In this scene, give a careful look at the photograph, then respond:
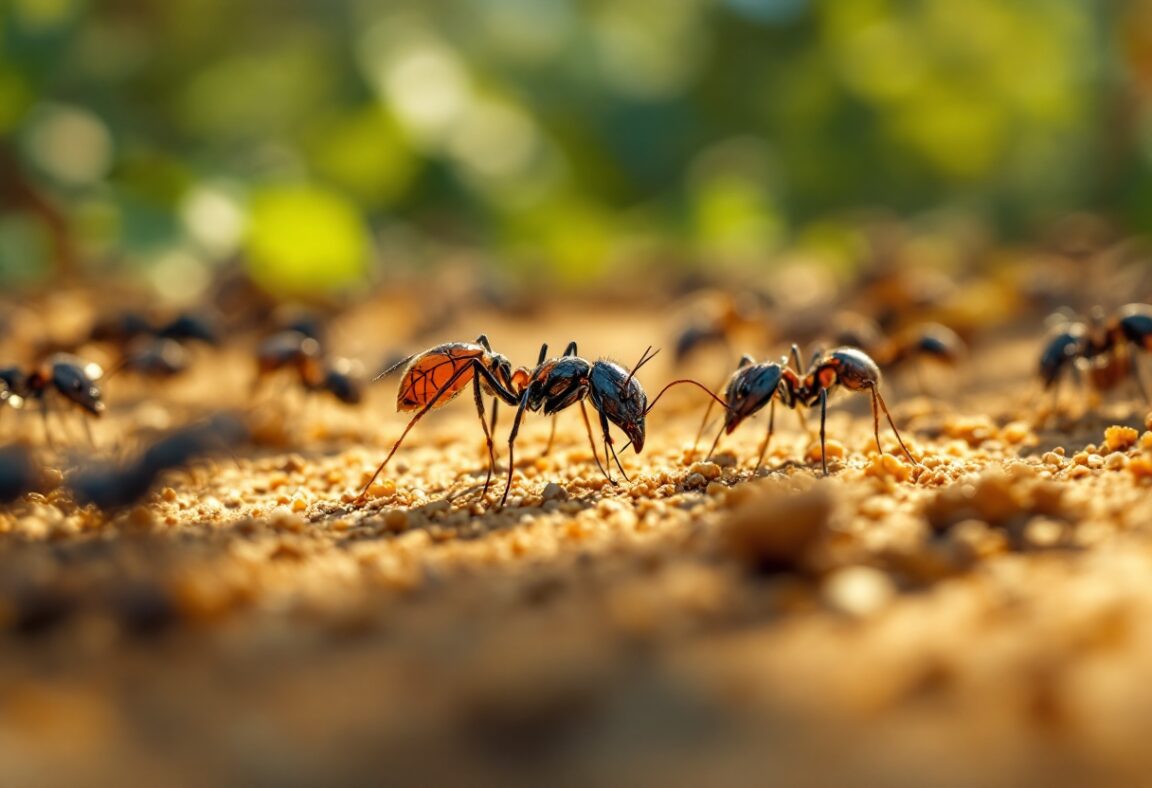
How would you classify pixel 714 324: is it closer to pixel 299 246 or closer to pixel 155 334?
pixel 155 334

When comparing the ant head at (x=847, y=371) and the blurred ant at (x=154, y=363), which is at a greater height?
the blurred ant at (x=154, y=363)

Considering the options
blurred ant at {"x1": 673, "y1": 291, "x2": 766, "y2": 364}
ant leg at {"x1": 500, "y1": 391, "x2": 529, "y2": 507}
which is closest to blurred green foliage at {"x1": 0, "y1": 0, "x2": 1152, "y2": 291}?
blurred ant at {"x1": 673, "y1": 291, "x2": 766, "y2": 364}

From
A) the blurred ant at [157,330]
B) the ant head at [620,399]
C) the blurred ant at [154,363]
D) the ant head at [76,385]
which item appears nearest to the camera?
the ant head at [620,399]

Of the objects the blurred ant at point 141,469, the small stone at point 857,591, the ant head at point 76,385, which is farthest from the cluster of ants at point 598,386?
the ant head at point 76,385

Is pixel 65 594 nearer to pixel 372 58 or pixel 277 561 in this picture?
pixel 277 561

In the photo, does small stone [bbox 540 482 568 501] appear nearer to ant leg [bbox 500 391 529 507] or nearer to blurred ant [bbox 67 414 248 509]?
ant leg [bbox 500 391 529 507]

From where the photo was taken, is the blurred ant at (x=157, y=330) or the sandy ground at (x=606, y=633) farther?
the blurred ant at (x=157, y=330)

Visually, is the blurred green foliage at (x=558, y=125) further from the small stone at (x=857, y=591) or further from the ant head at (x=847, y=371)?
the small stone at (x=857, y=591)
